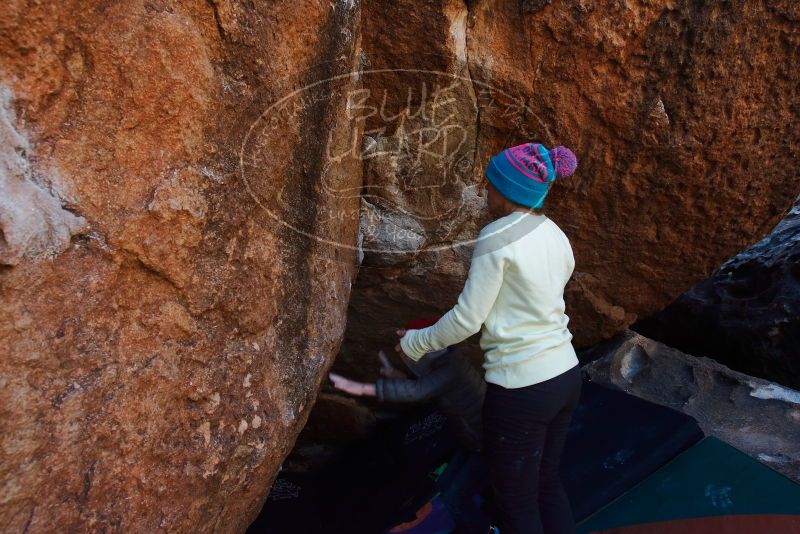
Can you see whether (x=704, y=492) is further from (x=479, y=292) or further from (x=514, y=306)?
(x=479, y=292)

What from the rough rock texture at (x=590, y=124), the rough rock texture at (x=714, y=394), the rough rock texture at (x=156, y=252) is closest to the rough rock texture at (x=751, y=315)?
the rough rock texture at (x=714, y=394)

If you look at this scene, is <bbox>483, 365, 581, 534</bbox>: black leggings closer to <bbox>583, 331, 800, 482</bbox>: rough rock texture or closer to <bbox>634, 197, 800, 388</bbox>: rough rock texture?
<bbox>583, 331, 800, 482</bbox>: rough rock texture

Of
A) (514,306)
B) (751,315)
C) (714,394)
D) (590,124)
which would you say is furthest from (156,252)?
(751,315)

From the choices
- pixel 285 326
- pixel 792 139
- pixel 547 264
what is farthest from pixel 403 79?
pixel 792 139

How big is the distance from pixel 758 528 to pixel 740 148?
1341mm

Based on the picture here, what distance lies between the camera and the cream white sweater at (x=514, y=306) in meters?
1.79

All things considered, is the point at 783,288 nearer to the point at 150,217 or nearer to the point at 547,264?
the point at 547,264

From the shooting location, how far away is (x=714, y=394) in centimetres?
280

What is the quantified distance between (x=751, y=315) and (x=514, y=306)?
6.37 ft

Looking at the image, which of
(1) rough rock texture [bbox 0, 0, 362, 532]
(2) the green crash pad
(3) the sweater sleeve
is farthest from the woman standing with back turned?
(2) the green crash pad

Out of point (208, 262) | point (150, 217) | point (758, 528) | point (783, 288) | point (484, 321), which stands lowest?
point (758, 528)

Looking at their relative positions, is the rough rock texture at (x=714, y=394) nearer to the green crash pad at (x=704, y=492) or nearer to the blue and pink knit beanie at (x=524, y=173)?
the green crash pad at (x=704, y=492)

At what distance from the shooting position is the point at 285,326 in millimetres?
1736

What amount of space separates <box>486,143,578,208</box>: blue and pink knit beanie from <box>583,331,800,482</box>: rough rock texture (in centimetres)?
137
